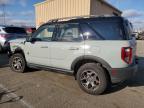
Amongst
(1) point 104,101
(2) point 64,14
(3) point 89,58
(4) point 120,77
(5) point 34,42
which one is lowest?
(1) point 104,101

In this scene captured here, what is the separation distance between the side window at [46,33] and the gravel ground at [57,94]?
1279mm

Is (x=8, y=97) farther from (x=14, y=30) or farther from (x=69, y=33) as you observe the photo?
(x=14, y=30)

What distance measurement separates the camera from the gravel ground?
3902mm

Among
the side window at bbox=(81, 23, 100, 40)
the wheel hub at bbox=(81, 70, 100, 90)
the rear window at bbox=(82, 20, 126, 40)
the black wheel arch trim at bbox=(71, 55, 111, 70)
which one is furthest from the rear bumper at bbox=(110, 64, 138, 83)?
the side window at bbox=(81, 23, 100, 40)

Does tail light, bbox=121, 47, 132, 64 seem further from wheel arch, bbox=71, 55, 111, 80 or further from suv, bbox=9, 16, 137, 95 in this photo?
wheel arch, bbox=71, 55, 111, 80

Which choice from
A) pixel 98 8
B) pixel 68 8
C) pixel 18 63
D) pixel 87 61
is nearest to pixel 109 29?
pixel 87 61

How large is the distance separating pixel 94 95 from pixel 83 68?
2.34 ft

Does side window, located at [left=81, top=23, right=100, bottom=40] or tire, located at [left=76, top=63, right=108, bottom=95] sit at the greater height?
side window, located at [left=81, top=23, right=100, bottom=40]

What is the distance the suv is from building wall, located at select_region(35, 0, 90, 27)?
714 cm

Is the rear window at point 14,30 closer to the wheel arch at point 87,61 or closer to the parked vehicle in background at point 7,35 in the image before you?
the parked vehicle in background at point 7,35

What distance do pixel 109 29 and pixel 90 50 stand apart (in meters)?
0.67

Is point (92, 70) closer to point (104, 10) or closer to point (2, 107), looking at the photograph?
point (2, 107)

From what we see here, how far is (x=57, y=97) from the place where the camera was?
14.0ft

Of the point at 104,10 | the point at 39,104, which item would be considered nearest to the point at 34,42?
the point at 39,104
